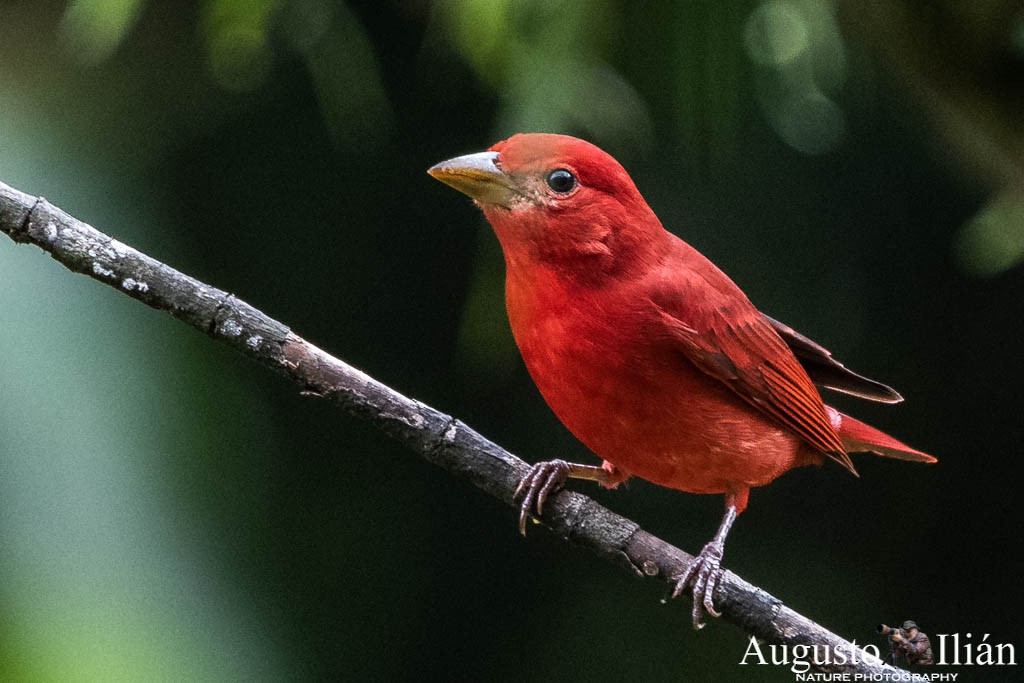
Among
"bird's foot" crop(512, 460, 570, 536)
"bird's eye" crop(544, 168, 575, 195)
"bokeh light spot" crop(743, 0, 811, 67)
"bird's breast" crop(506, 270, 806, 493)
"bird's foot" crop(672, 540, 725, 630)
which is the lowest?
"bird's foot" crop(672, 540, 725, 630)

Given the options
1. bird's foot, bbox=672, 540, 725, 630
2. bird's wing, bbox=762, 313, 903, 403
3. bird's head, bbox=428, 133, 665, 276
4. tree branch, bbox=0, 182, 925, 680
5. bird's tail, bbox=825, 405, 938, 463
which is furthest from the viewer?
bird's tail, bbox=825, 405, 938, 463

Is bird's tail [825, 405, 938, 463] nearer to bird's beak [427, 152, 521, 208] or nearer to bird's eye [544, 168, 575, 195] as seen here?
bird's eye [544, 168, 575, 195]

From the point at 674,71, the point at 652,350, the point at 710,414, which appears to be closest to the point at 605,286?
the point at 652,350

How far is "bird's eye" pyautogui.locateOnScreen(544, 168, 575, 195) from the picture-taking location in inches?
86.6

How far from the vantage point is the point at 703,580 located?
2.12 metres

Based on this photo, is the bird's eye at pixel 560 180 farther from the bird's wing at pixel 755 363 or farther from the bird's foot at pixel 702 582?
the bird's foot at pixel 702 582

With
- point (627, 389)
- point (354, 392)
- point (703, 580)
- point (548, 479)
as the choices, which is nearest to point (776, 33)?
point (627, 389)

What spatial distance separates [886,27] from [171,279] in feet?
6.47

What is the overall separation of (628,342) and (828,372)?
567 millimetres

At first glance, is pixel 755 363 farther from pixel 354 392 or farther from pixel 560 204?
pixel 354 392

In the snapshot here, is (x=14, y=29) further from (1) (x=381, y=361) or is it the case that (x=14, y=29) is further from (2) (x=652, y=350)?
(2) (x=652, y=350)

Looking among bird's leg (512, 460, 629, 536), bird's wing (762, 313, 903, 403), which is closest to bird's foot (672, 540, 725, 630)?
bird's leg (512, 460, 629, 536)

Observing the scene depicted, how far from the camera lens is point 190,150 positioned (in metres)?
3.26

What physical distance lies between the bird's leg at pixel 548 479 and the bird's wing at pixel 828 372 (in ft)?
1.56
